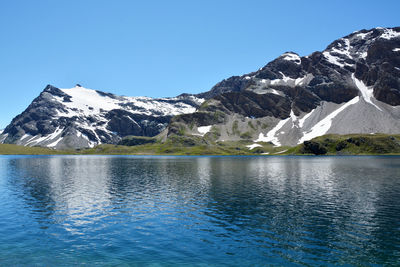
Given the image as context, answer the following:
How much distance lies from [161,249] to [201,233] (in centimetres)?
707

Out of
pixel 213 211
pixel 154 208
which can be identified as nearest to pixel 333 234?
pixel 213 211

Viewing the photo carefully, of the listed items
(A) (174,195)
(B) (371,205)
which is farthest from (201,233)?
(B) (371,205)

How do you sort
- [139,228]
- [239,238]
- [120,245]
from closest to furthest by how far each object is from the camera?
1. [120,245]
2. [239,238]
3. [139,228]

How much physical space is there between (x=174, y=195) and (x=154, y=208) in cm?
1371

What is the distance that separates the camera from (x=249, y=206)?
52500mm

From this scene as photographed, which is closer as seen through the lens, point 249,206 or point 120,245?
point 120,245

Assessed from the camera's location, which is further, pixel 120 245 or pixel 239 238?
pixel 239 238

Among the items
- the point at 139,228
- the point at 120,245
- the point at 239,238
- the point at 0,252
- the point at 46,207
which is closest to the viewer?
the point at 0,252

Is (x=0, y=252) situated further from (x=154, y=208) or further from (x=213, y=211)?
(x=213, y=211)

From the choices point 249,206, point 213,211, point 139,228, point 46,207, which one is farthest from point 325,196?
point 46,207

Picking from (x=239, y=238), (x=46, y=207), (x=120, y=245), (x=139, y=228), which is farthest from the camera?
(x=46, y=207)

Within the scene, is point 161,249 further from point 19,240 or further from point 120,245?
point 19,240

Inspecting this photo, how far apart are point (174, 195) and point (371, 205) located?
38.9 m

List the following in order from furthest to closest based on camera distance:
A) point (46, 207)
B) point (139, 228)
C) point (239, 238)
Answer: point (46, 207) < point (139, 228) < point (239, 238)
